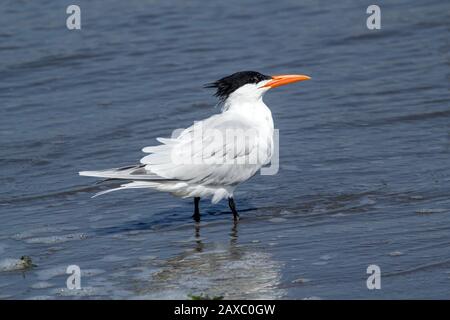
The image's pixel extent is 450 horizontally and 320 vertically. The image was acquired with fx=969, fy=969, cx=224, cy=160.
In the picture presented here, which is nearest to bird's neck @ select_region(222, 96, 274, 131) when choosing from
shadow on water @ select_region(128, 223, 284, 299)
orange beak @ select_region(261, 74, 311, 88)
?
orange beak @ select_region(261, 74, 311, 88)

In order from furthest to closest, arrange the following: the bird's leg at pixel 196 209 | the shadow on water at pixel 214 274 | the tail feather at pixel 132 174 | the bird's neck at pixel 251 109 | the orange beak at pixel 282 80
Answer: the orange beak at pixel 282 80, the bird's neck at pixel 251 109, the bird's leg at pixel 196 209, the tail feather at pixel 132 174, the shadow on water at pixel 214 274

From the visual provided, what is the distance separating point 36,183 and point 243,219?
1999mm

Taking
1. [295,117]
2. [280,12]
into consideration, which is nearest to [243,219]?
[295,117]

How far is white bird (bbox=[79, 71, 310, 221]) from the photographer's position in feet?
22.1

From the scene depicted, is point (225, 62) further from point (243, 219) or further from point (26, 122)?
point (243, 219)

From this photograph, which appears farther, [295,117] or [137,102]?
[137,102]

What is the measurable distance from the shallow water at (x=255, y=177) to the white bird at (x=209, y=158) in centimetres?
30

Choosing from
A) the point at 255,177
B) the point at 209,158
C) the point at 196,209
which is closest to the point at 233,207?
the point at 196,209

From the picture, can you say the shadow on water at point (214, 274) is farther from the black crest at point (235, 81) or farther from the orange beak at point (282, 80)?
the orange beak at point (282, 80)

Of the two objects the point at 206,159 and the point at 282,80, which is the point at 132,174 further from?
the point at 282,80

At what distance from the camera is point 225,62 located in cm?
1131

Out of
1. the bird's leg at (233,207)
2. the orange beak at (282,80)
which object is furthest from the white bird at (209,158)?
the orange beak at (282,80)

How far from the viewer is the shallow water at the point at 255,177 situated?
5.92m

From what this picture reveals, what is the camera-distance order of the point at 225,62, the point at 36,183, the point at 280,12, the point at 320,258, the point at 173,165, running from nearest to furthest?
the point at 320,258
the point at 173,165
the point at 36,183
the point at 225,62
the point at 280,12
